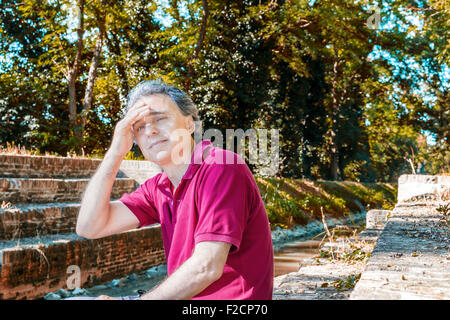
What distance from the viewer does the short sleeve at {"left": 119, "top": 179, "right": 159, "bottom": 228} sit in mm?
2299

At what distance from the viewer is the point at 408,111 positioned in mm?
25750

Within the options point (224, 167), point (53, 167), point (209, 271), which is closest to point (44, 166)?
point (53, 167)

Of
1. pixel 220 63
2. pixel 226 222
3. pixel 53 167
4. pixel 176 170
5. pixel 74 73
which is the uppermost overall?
pixel 220 63

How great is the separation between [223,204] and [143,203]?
798 millimetres

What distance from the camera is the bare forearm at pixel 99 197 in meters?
2.10

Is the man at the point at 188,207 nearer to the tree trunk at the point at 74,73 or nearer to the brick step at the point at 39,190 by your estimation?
the brick step at the point at 39,190

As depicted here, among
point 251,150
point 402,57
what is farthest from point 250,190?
point 402,57

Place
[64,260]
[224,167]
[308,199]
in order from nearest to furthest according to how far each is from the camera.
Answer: [224,167], [64,260], [308,199]

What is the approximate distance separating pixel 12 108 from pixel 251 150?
8756 mm

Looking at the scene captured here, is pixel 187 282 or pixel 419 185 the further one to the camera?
pixel 419 185

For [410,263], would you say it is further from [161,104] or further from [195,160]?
[161,104]

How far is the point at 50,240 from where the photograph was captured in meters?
7.34
